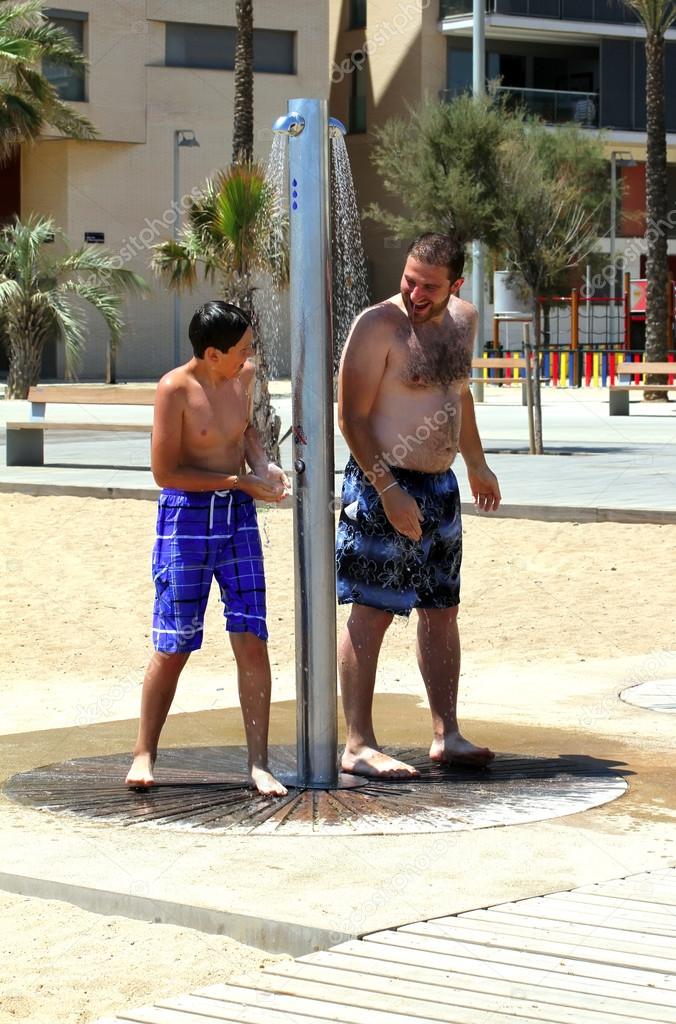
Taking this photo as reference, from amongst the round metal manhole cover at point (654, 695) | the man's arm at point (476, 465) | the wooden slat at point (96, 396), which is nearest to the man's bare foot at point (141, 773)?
the man's arm at point (476, 465)

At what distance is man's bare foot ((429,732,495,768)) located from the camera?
568cm

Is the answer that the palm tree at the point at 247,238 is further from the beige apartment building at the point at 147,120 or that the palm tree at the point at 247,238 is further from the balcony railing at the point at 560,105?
the balcony railing at the point at 560,105

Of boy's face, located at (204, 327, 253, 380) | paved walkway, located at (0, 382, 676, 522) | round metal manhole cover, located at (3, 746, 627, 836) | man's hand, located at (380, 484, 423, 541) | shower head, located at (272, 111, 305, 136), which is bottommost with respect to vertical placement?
round metal manhole cover, located at (3, 746, 627, 836)

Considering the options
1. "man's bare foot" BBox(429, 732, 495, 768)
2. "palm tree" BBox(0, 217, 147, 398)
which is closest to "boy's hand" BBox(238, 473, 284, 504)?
"man's bare foot" BBox(429, 732, 495, 768)

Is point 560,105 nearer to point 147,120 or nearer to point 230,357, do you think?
point 147,120

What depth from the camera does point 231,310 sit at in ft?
17.4

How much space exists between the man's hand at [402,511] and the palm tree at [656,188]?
2751 centimetres

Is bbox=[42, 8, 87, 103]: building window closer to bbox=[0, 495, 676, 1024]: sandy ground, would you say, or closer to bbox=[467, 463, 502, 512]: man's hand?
bbox=[0, 495, 676, 1024]: sandy ground

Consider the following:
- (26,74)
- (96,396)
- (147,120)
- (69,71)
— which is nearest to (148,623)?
(96,396)

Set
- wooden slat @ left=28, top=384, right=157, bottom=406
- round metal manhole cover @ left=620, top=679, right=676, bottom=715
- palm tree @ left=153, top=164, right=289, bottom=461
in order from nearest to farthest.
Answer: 1. round metal manhole cover @ left=620, top=679, right=676, bottom=715
2. wooden slat @ left=28, top=384, right=157, bottom=406
3. palm tree @ left=153, top=164, right=289, bottom=461

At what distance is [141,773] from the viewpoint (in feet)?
17.6

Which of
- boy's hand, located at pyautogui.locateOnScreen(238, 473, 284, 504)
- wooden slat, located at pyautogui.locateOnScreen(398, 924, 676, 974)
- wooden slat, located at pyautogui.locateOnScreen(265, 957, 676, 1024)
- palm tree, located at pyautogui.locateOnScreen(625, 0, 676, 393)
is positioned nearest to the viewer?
wooden slat, located at pyautogui.locateOnScreen(265, 957, 676, 1024)

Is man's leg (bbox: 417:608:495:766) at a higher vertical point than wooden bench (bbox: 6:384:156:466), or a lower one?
lower

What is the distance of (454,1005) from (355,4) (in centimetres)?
4720
